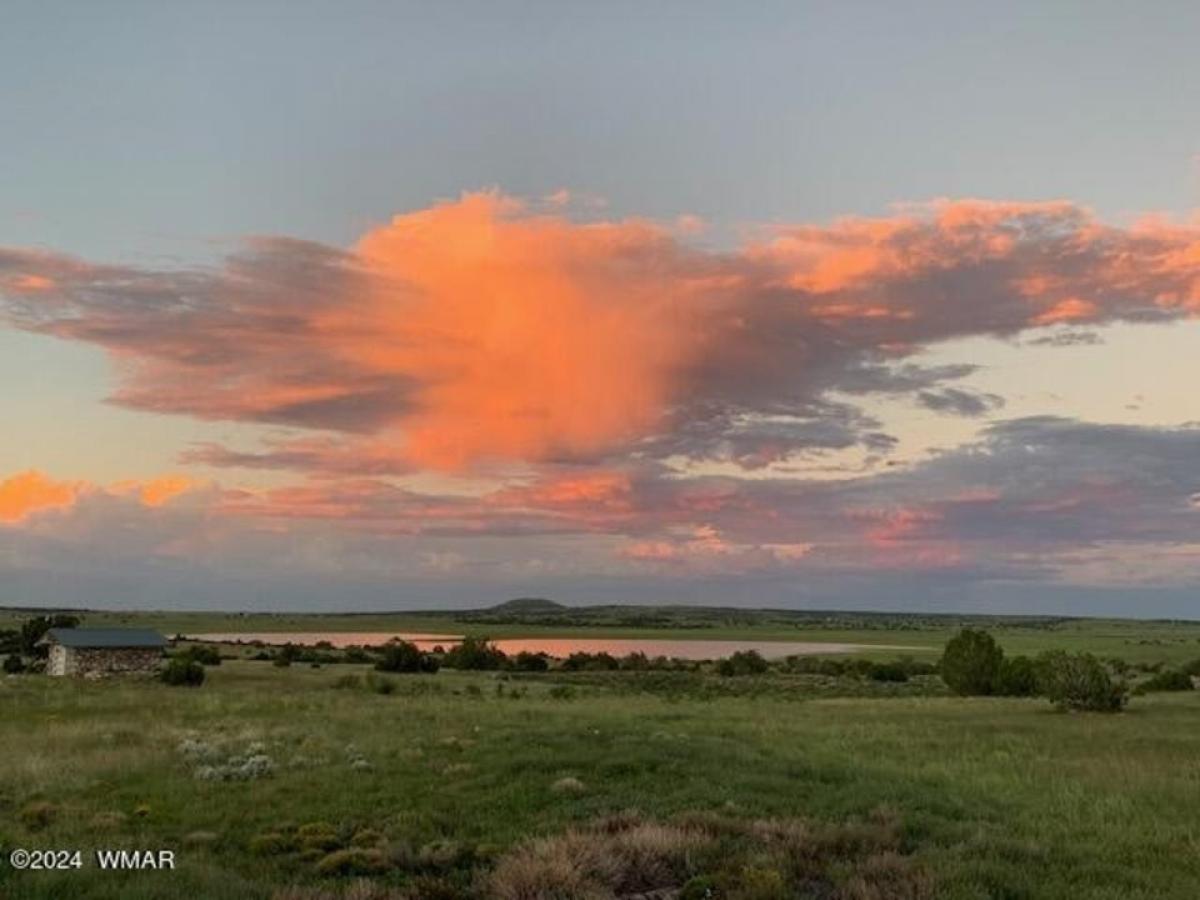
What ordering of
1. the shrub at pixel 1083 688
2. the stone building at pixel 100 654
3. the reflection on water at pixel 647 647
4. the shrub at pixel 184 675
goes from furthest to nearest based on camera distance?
1. the reflection on water at pixel 647 647
2. the stone building at pixel 100 654
3. the shrub at pixel 184 675
4. the shrub at pixel 1083 688

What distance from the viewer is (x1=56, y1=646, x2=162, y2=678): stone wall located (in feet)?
225

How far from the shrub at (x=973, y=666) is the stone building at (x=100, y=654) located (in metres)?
52.1

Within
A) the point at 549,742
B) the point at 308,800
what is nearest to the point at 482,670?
the point at 549,742

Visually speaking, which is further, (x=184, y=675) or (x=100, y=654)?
(x=100, y=654)

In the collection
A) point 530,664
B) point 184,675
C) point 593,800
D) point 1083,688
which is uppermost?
point 593,800

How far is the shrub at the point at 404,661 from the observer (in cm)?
8172

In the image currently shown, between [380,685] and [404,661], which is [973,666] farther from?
[404,661]

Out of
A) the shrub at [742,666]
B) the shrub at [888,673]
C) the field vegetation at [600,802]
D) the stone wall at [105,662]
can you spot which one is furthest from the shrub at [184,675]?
the shrub at [888,673]

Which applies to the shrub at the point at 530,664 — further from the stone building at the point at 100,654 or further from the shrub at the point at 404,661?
the stone building at the point at 100,654

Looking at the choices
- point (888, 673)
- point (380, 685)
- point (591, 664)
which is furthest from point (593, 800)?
point (591, 664)

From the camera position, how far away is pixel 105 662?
69.0 meters

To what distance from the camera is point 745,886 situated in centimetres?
1212

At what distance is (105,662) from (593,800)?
61.7m

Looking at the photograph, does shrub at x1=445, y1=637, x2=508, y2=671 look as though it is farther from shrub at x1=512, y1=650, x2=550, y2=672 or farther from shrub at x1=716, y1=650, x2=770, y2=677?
shrub at x1=716, y1=650, x2=770, y2=677
